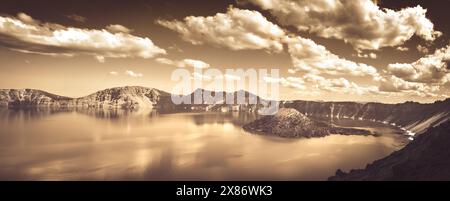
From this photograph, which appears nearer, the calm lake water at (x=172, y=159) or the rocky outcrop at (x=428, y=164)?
the rocky outcrop at (x=428, y=164)

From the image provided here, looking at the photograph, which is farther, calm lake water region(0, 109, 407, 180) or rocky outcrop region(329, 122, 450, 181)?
calm lake water region(0, 109, 407, 180)

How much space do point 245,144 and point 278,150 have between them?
97.4 ft

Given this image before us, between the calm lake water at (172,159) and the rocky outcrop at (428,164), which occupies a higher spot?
the rocky outcrop at (428,164)

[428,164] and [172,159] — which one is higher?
[428,164]

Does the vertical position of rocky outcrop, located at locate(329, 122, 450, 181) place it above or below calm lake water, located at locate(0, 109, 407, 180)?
above

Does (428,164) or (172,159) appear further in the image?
(172,159)
